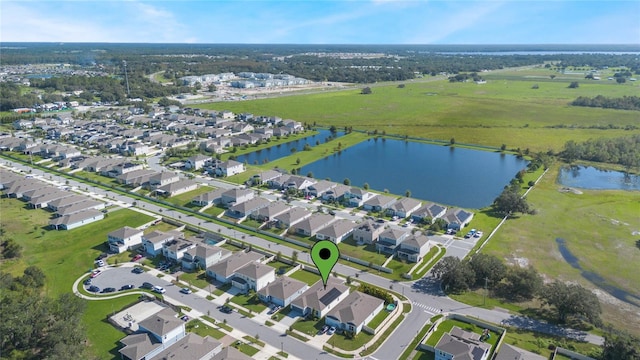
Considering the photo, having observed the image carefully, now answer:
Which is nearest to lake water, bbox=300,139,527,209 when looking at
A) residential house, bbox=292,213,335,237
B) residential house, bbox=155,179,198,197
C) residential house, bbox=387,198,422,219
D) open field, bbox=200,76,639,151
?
residential house, bbox=387,198,422,219

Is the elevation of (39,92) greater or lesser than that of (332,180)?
greater

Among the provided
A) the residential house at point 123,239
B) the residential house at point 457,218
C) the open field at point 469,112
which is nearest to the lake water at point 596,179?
the open field at point 469,112

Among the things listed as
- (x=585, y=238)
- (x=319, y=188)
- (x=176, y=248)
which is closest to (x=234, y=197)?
(x=319, y=188)

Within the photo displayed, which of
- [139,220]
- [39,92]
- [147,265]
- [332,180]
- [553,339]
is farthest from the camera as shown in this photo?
[39,92]

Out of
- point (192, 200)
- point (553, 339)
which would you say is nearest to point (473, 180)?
point (553, 339)

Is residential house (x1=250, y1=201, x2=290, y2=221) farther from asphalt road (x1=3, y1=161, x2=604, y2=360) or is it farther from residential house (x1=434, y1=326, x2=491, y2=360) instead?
residential house (x1=434, y1=326, x2=491, y2=360)

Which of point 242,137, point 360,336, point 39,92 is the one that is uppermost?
point 39,92

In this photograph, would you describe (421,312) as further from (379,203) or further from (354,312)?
(379,203)

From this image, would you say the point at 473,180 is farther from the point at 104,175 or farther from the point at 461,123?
the point at 104,175
